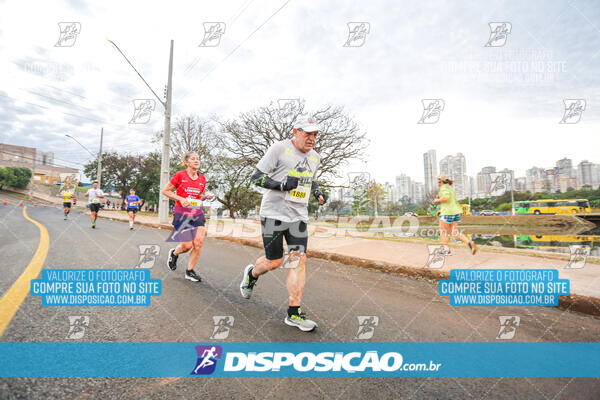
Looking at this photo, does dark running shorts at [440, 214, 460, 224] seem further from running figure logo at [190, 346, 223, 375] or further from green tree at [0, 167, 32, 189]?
green tree at [0, 167, 32, 189]

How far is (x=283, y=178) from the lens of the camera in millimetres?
2854

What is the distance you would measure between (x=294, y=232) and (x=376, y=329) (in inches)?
45.2

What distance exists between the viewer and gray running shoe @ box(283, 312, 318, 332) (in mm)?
2426

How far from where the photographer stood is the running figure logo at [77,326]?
6.95 feet

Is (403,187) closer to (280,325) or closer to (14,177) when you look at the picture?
(280,325)

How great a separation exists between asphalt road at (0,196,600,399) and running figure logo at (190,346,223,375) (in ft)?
0.31

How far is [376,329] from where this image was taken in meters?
2.51

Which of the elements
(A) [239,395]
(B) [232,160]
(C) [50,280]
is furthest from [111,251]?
(B) [232,160]

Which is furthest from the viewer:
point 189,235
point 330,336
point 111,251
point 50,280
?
point 111,251

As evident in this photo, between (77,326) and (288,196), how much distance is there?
80.9 inches

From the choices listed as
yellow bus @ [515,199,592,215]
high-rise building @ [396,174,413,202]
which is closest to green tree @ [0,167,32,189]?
high-rise building @ [396,174,413,202]

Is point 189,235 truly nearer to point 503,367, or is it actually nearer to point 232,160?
point 503,367

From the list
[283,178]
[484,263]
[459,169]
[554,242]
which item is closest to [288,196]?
[283,178]

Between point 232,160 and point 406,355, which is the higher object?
point 232,160
